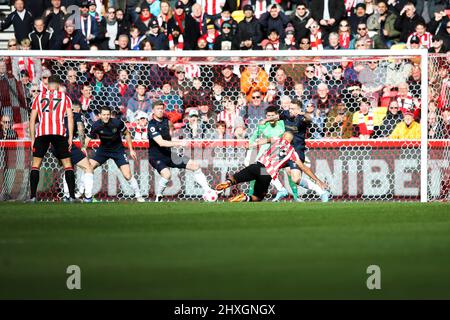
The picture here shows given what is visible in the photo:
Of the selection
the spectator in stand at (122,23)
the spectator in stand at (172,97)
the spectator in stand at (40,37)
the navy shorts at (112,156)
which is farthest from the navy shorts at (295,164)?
the spectator in stand at (40,37)

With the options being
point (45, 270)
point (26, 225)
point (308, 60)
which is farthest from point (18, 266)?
point (308, 60)

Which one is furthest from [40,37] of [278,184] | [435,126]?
[435,126]

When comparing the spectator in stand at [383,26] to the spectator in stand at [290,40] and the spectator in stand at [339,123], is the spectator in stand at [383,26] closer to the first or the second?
the spectator in stand at [290,40]

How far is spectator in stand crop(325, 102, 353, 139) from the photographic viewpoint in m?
19.2

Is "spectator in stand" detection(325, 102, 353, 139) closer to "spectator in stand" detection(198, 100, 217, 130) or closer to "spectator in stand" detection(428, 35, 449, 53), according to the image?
"spectator in stand" detection(198, 100, 217, 130)

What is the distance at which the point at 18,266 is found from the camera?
8.96 m

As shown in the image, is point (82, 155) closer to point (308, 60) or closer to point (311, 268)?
point (308, 60)

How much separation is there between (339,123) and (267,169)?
1.96 m

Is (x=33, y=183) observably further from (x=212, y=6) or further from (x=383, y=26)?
(x=383, y=26)

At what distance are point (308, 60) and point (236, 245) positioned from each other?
935cm

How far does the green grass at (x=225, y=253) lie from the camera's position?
7910 millimetres

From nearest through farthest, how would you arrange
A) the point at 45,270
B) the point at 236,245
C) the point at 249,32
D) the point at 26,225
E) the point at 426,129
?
the point at 45,270, the point at 236,245, the point at 26,225, the point at 426,129, the point at 249,32

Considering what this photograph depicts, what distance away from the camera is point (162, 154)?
61.4 ft

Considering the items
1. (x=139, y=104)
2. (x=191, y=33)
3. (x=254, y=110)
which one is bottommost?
(x=254, y=110)
